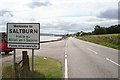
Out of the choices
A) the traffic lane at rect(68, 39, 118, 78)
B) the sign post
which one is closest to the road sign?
the sign post

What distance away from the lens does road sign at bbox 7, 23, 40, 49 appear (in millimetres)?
10539

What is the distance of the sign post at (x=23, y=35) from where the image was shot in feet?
34.6

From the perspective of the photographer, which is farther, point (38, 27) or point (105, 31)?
point (105, 31)

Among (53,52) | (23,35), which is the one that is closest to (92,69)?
(23,35)

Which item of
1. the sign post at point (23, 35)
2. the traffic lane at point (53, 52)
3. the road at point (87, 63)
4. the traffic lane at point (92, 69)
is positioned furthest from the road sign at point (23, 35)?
the traffic lane at point (53, 52)

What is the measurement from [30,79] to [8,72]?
5.59ft

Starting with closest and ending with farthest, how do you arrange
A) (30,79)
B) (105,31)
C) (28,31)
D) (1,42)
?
(30,79) → (28,31) → (1,42) → (105,31)

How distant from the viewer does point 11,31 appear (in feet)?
34.9

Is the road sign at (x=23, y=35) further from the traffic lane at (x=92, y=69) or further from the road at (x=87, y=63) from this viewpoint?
the traffic lane at (x=92, y=69)

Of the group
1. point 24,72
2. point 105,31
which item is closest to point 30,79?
point 24,72

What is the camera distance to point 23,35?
34.8ft

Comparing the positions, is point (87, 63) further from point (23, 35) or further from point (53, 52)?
point (53, 52)

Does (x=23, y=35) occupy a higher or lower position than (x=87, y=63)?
higher

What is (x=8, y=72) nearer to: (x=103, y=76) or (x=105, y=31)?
(x=103, y=76)
